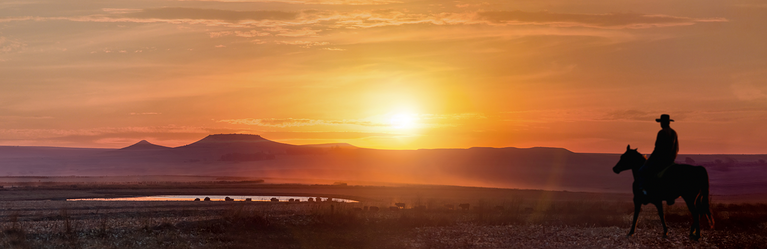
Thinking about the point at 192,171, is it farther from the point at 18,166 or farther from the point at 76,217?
the point at 76,217

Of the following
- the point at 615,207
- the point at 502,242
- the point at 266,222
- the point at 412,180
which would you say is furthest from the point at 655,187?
the point at 412,180

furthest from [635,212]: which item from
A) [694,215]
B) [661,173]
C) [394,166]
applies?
[394,166]

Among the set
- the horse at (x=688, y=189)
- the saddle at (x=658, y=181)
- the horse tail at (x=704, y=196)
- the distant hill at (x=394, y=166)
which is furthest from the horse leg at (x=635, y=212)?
the distant hill at (x=394, y=166)

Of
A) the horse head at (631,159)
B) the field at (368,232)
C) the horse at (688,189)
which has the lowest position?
the field at (368,232)

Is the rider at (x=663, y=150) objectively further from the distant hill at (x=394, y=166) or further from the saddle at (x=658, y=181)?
the distant hill at (x=394, y=166)

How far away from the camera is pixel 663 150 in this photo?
18375 millimetres

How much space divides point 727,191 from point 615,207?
141 ft

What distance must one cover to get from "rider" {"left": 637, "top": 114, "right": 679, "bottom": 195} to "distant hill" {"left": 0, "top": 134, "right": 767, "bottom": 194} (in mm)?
75745

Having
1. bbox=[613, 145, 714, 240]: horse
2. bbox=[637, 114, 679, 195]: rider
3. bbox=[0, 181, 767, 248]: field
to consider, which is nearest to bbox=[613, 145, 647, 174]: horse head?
bbox=[637, 114, 679, 195]: rider

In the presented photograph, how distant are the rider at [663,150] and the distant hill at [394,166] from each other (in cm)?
7574

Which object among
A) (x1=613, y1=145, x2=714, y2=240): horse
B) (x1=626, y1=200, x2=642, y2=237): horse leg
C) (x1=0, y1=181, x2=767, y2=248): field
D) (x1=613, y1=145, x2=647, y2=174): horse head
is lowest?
(x1=0, y1=181, x2=767, y2=248): field

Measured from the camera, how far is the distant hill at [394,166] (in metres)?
110

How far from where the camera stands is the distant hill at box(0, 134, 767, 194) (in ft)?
361

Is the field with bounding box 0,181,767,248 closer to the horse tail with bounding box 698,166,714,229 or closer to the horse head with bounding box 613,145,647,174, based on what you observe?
the horse tail with bounding box 698,166,714,229
